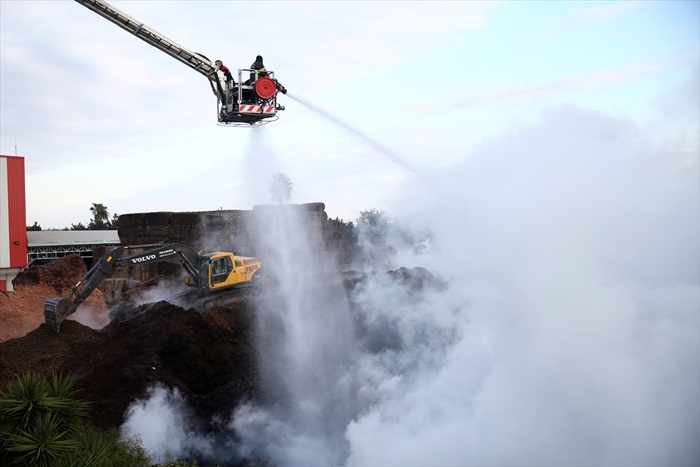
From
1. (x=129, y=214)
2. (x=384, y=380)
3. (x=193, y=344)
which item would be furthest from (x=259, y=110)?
(x=129, y=214)

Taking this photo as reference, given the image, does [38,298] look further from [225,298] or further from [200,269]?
[225,298]

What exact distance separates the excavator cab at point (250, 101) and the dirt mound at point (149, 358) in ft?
21.6

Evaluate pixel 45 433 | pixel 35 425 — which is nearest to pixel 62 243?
pixel 35 425

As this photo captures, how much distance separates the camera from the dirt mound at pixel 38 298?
2916 cm

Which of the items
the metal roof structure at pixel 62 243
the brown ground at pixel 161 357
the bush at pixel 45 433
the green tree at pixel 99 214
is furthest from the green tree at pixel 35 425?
the green tree at pixel 99 214

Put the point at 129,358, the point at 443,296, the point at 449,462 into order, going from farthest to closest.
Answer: the point at 443,296 < the point at 129,358 < the point at 449,462

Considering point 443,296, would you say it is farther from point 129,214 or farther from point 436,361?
point 129,214

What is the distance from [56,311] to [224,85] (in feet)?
31.3

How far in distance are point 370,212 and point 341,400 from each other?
17.7m

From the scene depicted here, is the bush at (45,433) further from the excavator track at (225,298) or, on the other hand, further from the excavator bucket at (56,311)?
the excavator track at (225,298)

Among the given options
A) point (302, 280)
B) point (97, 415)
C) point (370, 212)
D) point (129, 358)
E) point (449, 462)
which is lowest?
point (449, 462)

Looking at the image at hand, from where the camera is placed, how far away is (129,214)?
119ft

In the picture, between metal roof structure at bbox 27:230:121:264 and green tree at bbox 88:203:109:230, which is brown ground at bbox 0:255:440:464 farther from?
green tree at bbox 88:203:109:230

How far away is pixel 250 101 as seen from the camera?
20250 millimetres
